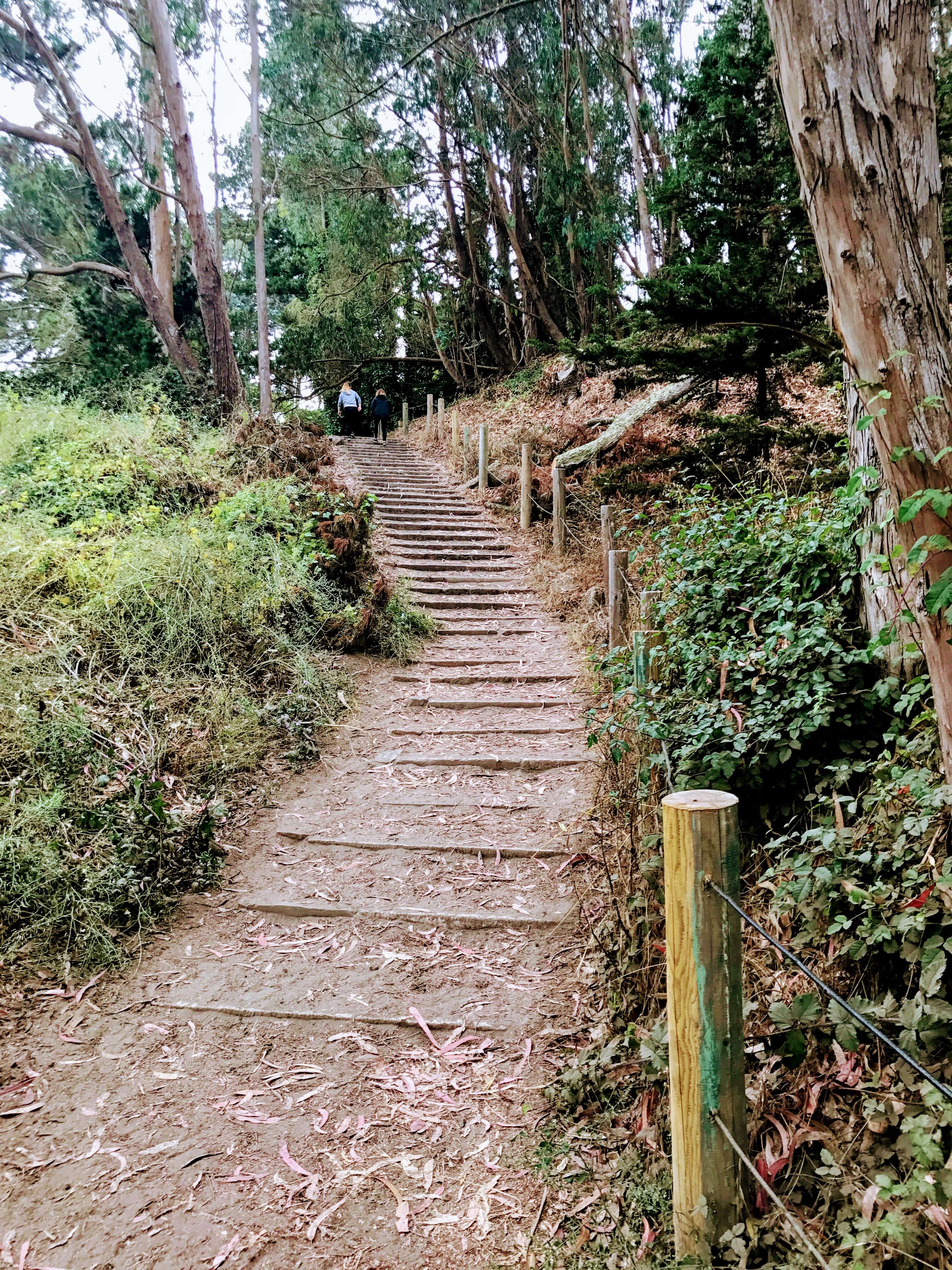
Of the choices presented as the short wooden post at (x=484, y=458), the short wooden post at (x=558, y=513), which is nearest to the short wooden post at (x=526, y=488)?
the short wooden post at (x=558, y=513)

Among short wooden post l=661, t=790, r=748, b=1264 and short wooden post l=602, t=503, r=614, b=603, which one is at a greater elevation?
short wooden post l=602, t=503, r=614, b=603

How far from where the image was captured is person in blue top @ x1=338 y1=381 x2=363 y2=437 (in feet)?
62.3

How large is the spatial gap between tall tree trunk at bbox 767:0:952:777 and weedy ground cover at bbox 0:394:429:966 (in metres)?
3.86

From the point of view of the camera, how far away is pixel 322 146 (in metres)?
19.0

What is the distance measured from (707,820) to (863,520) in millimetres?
2034

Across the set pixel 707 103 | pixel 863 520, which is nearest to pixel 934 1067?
pixel 863 520

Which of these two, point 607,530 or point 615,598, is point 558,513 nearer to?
point 607,530

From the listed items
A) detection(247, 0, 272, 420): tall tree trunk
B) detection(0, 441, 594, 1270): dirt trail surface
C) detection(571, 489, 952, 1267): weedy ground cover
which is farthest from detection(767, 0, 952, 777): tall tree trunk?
detection(247, 0, 272, 420): tall tree trunk

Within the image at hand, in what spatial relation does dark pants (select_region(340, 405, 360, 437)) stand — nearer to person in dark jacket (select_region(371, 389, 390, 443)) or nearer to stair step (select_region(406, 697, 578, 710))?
person in dark jacket (select_region(371, 389, 390, 443))

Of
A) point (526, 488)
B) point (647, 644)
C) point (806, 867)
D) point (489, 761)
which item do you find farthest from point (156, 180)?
point (806, 867)

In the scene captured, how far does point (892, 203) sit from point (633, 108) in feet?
55.4

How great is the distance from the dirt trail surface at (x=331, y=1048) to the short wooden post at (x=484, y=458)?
8.43 meters

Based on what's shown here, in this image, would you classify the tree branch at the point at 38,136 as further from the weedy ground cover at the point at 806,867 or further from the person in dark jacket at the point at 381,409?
the weedy ground cover at the point at 806,867

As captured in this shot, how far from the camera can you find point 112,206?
1269cm
